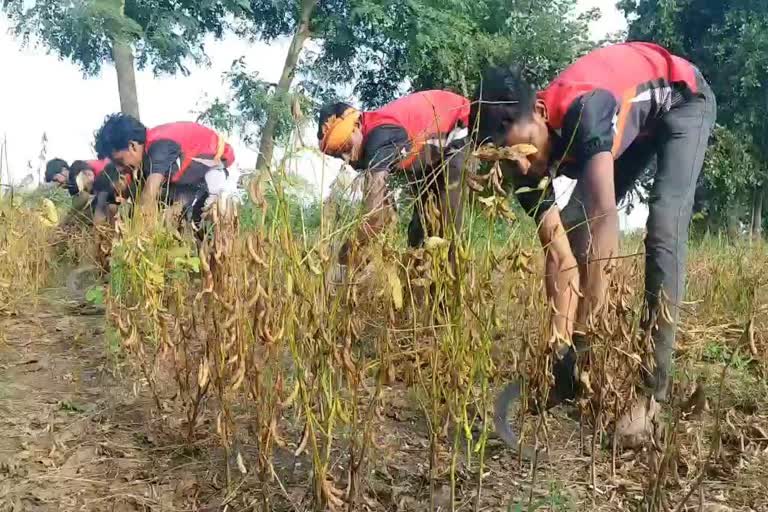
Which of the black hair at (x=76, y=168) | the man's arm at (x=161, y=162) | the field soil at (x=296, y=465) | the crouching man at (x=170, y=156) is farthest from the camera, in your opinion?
the black hair at (x=76, y=168)

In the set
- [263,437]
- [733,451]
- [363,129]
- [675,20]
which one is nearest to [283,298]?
[263,437]

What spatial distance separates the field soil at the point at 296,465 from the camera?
152 centimetres

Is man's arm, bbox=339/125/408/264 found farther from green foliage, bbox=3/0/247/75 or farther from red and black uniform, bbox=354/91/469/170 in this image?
green foliage, bbox=3/0/247/75

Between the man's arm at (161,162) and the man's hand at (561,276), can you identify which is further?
the man's arm at (161,162)

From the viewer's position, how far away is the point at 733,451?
5.97 feet

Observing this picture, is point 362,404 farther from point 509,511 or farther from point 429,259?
point 429,259

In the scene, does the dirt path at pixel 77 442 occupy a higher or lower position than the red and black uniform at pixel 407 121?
lower

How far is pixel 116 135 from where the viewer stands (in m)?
4.00

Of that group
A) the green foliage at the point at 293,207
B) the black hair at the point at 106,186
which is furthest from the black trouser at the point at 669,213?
the black hair at the point at 106,186

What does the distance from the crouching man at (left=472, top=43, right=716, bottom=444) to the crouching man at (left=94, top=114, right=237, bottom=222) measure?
2.20 m

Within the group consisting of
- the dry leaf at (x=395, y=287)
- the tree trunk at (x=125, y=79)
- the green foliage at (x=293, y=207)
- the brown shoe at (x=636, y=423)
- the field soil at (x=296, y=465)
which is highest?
the tree trunk at (x=125, y=79)

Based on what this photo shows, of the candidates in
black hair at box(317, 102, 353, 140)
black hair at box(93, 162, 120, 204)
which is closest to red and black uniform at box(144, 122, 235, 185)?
black hair at box(93, 162, 120, 204)

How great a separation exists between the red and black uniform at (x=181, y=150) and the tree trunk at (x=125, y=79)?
20.8 ft

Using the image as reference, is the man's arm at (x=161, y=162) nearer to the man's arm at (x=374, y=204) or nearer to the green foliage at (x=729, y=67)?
the man's arm at (x=374, y=204)
